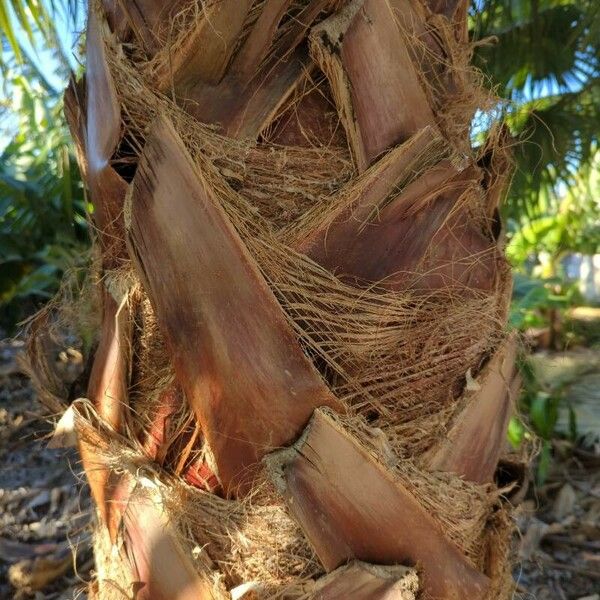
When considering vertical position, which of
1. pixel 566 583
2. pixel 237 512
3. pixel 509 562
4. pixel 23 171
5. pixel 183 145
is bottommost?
pixel 566 583

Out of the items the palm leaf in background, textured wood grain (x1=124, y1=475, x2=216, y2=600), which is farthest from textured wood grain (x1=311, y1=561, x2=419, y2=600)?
the palm leaf in background

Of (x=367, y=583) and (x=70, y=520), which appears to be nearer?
(x=367, y=583)

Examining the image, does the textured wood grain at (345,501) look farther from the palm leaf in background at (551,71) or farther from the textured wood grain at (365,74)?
the palm leaf in background at (551,71)

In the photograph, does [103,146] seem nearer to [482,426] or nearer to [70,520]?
[482,426]

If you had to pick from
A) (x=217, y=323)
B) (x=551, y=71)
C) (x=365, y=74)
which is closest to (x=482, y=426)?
(x=217, y=323)

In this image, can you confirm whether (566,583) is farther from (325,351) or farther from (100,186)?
(100,186)

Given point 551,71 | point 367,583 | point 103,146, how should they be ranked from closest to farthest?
point 367,583, point 103,146, point 551,71

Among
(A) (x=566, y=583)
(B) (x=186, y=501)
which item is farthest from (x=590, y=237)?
(B) (x=186, y=501)
